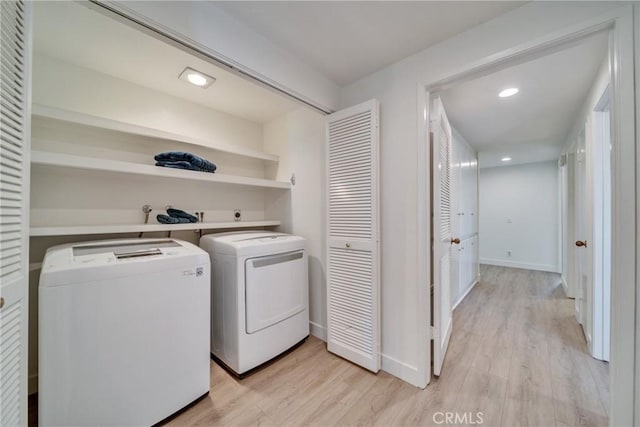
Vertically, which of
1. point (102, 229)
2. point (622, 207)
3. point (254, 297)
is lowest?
point (254, 297)

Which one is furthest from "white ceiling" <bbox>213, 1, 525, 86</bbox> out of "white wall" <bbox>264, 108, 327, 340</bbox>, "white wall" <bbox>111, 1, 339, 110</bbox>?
"white wall" <bbox>264, 108, 327, 340</bbox>

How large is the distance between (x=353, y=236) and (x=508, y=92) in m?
1.80

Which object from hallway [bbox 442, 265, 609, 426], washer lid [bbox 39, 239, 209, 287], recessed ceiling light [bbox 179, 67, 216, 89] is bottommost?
hallway [bbox 442, 265, 609, 426]

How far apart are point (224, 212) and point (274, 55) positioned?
1.52 m

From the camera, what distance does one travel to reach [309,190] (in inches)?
91.0

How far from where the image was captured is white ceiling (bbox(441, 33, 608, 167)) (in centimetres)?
164

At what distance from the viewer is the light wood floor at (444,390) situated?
53.4 inches

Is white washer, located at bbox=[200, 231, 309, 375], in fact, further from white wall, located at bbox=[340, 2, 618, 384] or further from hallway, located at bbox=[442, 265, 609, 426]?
hallway, located at bbox=[442, 265, 609, 426]

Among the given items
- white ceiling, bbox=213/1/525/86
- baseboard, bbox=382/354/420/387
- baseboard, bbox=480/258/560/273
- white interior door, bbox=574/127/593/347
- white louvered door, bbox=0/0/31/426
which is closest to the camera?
white louvered door, bbox=0/0/31/426

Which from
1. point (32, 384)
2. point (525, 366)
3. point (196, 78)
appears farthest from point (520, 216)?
point (32, 384)

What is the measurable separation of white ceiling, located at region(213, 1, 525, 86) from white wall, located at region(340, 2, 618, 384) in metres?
0.10

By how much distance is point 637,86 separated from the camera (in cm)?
99

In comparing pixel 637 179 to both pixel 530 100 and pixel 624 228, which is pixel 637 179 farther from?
pixel 530 100

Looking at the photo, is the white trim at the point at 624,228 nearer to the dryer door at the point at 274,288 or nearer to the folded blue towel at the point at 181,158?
the dryer door at the point at 274,288
